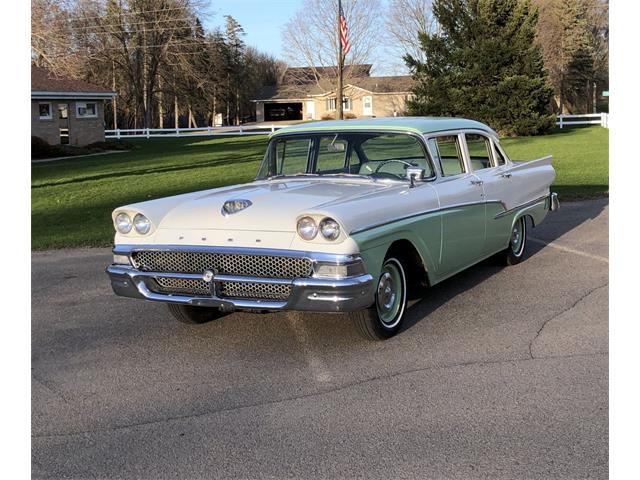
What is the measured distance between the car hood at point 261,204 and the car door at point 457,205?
1.90 ft

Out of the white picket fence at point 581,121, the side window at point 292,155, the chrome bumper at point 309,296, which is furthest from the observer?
the white picket fence at point 581,121

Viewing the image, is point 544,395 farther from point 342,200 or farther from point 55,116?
point 55,116

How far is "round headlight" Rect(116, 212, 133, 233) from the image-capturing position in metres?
5.45

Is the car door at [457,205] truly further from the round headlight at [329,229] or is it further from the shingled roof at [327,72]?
the shingled roof at [327,72]

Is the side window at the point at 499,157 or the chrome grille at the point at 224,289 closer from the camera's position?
the chrome grille at the point at 224,289

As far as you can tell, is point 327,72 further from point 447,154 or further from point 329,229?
point 329,229

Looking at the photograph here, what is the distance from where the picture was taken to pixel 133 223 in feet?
17.9

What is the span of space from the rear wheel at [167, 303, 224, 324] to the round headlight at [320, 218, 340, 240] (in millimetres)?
1565

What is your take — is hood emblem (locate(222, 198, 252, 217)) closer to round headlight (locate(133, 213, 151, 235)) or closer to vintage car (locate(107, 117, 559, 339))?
vintage car (locate(107, 117, 559, 339))

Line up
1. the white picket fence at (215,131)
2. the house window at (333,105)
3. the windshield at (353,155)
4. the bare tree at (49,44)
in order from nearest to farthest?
the windshield at (353,155), the bare tree at (49,44), the white picket fence at (215,131), the house window at (333,105)

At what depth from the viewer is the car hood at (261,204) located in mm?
4961

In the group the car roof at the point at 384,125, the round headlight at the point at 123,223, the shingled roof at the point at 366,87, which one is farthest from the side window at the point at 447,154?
the shingled roof at the point at 366,87

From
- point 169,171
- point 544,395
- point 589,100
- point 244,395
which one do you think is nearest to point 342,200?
point 244,395

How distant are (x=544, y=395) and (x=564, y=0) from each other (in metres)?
70.4
